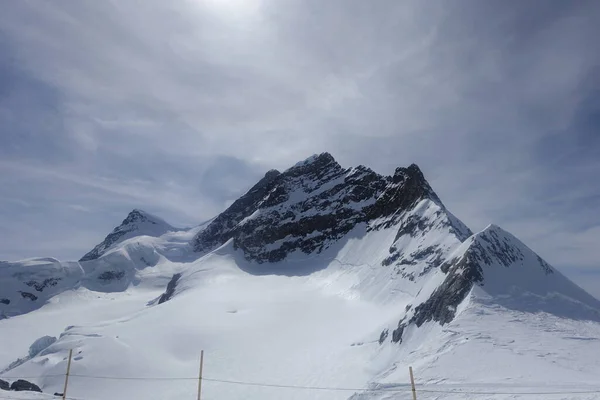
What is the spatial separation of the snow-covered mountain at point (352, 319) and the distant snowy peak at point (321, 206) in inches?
21.9

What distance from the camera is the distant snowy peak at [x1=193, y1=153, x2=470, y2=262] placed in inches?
4358

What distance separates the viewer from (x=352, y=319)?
6638 centimetres

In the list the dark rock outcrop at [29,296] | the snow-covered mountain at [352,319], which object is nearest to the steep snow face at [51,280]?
the dark rock outcrop at [29,296]

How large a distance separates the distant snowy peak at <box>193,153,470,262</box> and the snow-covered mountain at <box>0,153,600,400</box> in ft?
1.83

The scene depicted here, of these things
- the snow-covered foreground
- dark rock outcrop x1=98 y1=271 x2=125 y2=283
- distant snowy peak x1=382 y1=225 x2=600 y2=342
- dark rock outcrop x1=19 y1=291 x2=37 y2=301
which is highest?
dark rock outcrop x1=98 y1=271 x2=125 y2=283

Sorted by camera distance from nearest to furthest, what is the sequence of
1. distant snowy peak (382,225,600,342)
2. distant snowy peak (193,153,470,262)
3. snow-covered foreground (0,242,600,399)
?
snow-covered foreground (0,242,600,399), distant snowy peak (382,225,600,342), distant snowy peak (193,153,470,262)

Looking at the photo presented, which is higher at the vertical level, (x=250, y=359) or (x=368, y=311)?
(x=368, y=311)

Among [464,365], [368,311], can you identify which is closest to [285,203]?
[368,311]

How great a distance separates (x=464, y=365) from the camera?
28.9 metres

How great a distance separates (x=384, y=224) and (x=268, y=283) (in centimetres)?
3065

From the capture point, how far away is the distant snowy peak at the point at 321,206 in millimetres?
110688

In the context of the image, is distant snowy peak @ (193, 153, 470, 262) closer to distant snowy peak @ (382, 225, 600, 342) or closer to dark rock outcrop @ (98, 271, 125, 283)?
A: distant snowy peak @ (382, 225, 600, 342)

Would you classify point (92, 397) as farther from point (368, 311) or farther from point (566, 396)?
point (566, 396)

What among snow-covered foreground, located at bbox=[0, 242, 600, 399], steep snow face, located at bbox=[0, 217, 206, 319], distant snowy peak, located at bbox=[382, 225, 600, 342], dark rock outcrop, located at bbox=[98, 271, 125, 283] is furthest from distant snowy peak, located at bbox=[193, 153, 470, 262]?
dark rock outcrop, located at bbox=[98, 271, 125, 283]
